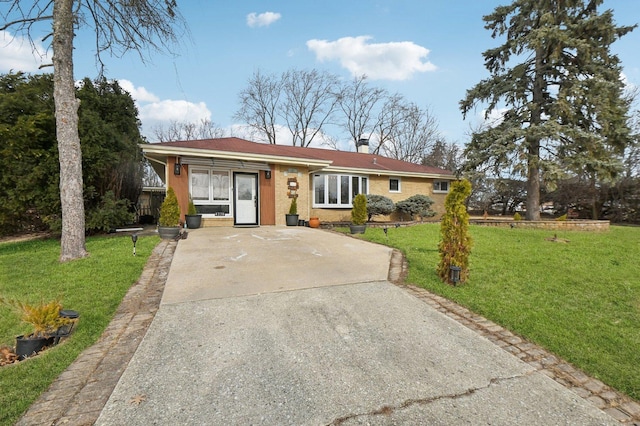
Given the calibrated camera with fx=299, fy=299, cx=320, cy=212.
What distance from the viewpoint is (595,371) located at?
253cm

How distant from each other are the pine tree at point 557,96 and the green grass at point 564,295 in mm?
6540

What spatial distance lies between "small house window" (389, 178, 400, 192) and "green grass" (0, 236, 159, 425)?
37.0 feet

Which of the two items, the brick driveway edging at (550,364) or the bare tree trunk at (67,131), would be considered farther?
the bare tree trunk at (67,131)

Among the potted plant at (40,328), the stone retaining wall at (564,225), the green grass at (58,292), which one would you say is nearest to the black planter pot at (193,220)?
the green grass at (58,292)

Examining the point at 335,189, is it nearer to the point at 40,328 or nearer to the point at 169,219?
the point at 169,219

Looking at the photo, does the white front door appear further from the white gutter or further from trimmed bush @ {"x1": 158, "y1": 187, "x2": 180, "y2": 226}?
trimmed bush @ {"x1": 158, "y1": 187, "x2": 180, "y2": 226}

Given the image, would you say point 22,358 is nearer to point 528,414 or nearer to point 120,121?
point 528,414

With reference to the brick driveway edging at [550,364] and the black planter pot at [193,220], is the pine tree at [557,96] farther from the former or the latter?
the black planter pot at [193,220]

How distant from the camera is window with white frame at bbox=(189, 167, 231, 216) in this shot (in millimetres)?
10445

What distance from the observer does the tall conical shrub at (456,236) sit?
4.68 metres

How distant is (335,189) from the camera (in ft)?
45.3

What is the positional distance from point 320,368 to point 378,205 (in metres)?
11.4

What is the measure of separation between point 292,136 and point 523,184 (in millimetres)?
20514

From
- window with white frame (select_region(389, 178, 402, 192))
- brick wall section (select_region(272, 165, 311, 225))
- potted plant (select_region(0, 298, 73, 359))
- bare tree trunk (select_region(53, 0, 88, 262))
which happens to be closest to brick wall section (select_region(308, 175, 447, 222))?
window with white frame (select_region(389, 178, 402, 192))
